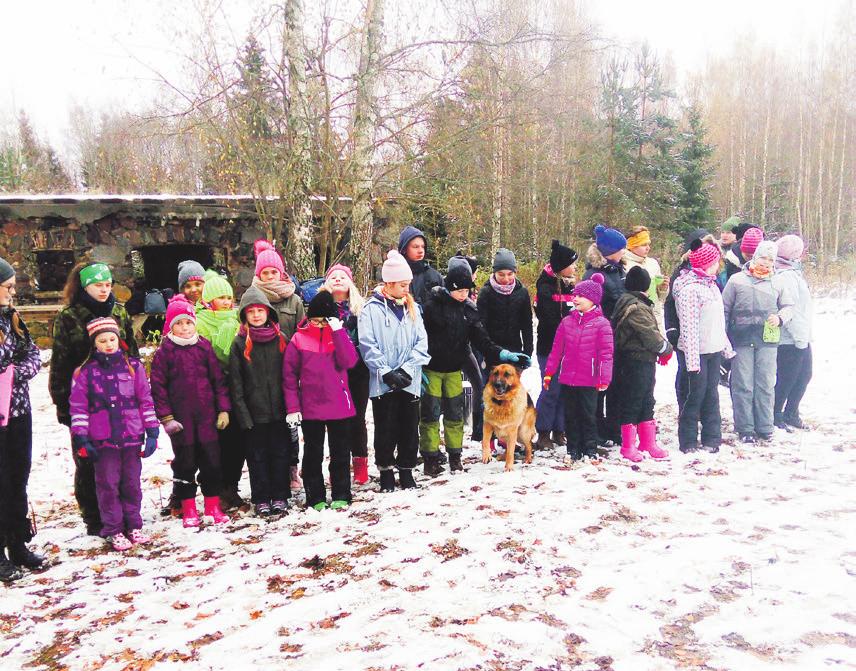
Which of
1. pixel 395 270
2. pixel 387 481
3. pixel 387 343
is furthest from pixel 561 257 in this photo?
pixel 387 481

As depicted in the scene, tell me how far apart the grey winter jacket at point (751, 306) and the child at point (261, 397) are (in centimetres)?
470

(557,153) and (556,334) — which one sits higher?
(557,153)

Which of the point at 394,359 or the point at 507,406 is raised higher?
the point at 394,359

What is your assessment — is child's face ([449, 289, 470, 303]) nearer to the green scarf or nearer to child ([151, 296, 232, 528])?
the green scarf

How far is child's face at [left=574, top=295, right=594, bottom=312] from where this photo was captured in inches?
215

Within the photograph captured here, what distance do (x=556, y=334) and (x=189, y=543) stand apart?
12.2 feet

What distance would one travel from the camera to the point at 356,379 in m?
5.41

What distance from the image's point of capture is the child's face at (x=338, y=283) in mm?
5426

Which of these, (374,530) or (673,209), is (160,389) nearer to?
(374,530)

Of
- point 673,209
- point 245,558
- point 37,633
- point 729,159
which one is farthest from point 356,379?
point 729,159

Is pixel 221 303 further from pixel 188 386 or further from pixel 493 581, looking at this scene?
pixel 493 581

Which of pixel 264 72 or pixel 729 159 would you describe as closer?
pixel 264 72

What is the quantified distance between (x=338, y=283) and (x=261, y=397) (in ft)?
4.27

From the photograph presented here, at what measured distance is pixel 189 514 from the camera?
478cm
